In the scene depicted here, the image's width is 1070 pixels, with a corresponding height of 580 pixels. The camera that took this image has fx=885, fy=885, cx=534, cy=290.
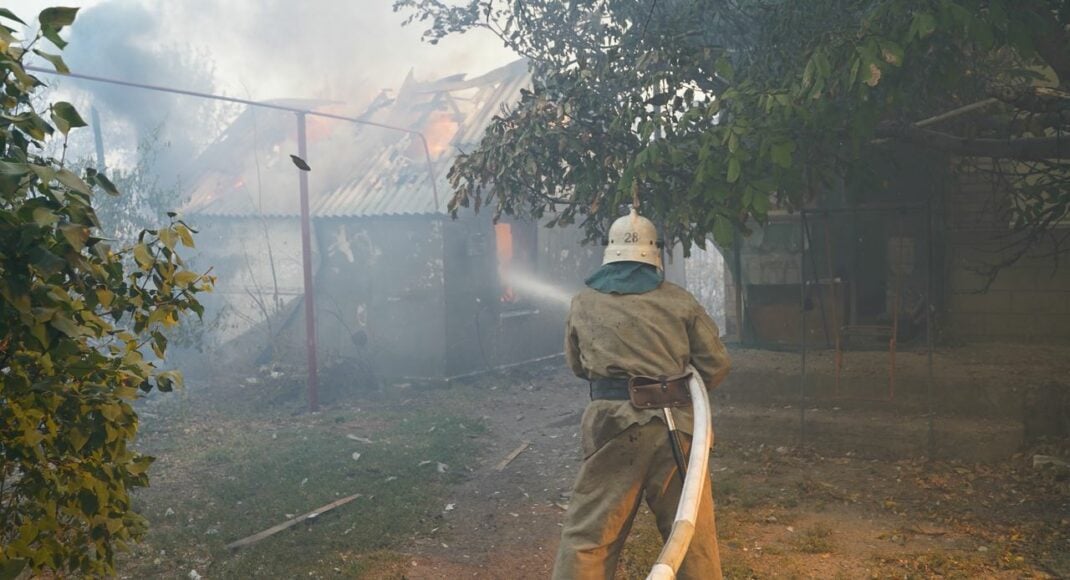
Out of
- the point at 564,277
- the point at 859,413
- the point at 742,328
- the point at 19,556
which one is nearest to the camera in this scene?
the point at 19,556

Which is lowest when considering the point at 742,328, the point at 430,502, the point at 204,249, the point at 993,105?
the point at 430,502

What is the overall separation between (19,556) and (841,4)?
626 cm

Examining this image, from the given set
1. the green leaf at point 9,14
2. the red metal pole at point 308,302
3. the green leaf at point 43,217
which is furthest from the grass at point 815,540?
the red metal pole at point 308,302

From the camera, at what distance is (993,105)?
755 cm

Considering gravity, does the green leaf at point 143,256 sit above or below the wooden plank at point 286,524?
above

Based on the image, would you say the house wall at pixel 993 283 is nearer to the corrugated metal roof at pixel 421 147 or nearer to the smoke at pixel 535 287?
the smoke at pixel 535 287

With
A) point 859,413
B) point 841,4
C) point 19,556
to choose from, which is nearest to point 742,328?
point 859,413

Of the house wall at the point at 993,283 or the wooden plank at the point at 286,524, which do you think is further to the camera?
the house wall at the point at 993,283

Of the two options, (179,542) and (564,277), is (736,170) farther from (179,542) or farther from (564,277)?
(564,277)

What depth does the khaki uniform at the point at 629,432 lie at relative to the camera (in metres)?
4.25

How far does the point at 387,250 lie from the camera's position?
47.1 ft

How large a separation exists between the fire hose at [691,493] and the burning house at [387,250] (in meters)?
9.40

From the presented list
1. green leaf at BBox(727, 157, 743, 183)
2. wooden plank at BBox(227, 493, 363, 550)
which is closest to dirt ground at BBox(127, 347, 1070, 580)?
wooden plank at BBox(227, 493, 363, 550)

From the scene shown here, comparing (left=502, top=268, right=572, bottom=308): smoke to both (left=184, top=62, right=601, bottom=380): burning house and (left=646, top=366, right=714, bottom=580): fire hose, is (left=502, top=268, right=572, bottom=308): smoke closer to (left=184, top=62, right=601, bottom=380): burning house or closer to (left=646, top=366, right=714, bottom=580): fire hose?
(left=184, top=62, right=601, bottom=380): burning house
